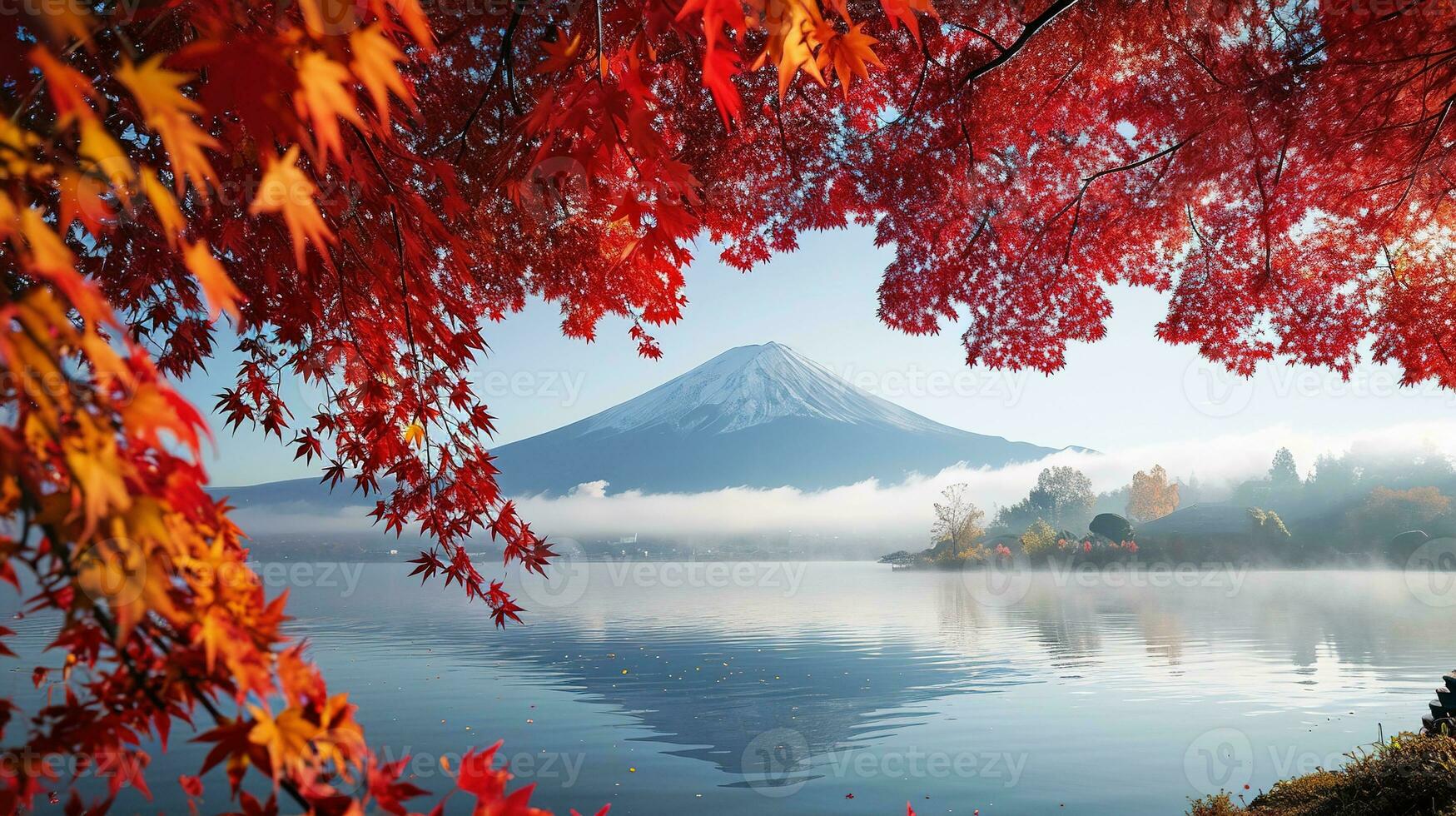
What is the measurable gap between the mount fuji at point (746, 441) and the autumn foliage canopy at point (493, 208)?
117 meters

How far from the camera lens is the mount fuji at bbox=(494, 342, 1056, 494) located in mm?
134125

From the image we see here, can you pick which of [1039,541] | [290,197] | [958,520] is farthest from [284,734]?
[1039,541]

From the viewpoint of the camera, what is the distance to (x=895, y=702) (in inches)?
556

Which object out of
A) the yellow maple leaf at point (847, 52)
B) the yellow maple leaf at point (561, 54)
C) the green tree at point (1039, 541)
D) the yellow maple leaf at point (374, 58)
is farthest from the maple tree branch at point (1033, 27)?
the green tree at point (1039, 541)

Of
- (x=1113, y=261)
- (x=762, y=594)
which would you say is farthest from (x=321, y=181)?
(x=762, y=594)

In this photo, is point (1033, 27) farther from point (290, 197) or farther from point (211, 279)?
point (211, 279)

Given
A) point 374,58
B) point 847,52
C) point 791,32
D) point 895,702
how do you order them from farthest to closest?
point 895,702 → point 847,52 → point 791,32 → point 374,58

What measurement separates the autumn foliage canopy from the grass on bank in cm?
418

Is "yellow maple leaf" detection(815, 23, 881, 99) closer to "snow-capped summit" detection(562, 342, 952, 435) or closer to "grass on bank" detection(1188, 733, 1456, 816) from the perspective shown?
"grass on bank" detection(1188, 733, 1456, 816)

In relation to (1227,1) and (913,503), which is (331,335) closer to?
(1227,1)

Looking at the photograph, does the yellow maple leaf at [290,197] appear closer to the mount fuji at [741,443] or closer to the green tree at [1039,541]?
the green tree at [1039,541]

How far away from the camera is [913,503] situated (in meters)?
170

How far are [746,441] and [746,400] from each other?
47.4 ft

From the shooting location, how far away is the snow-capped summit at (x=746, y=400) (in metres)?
130
